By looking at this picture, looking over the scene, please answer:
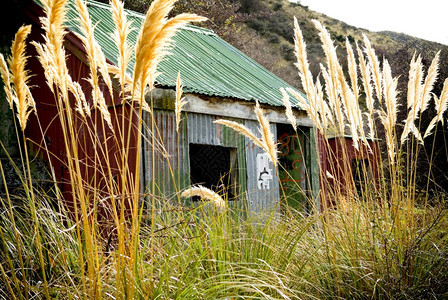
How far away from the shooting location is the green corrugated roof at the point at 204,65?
276 inches

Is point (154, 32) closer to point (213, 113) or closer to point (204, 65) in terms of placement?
point (213, 113)

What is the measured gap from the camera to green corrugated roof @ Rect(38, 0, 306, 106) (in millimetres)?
7020

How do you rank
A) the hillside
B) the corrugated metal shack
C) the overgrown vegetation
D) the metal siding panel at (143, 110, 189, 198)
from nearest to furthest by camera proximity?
the overgrown vegetation < the metal siding panel at (143, 110, 189, 198) < the corrugated metal shack < the hillside

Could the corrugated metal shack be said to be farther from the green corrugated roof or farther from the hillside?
the hillside

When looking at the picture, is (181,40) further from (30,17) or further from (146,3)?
(146,3)

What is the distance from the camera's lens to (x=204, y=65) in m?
8.31

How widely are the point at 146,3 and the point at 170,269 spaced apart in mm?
14812

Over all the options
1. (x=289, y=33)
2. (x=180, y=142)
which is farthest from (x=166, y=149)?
(x=289, y=33)

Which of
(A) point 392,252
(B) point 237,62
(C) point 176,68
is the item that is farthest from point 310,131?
(A) point 392,252

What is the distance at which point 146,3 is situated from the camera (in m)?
16.1

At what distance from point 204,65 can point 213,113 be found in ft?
5.27

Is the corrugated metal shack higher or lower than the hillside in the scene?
lower

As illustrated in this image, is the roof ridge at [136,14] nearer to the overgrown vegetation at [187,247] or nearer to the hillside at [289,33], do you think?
the overgrown vegetation at [187,247]

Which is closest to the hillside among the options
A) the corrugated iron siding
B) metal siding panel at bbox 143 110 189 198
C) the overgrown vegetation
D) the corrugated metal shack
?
the corrugated metal shack
